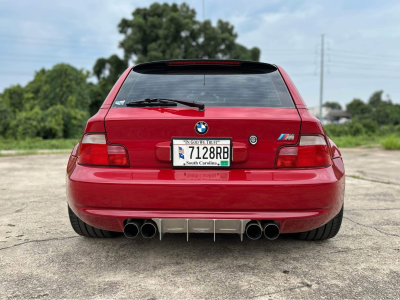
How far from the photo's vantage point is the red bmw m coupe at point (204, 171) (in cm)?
220

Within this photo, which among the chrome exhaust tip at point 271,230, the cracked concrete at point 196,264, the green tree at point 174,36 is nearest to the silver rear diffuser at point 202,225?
the chrome exhaust tip at point 271,230

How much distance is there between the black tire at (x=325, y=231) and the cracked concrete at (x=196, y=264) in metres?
0.05

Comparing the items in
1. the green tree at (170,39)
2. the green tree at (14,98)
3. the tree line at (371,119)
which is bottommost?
the tree line at (371,119)

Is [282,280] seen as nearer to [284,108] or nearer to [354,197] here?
[284,108]

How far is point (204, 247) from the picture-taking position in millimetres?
2785

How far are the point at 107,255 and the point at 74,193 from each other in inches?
23.1

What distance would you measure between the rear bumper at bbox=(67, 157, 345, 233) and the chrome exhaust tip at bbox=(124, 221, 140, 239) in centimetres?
5

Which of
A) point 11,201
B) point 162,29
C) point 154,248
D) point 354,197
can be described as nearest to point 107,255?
point 154,248

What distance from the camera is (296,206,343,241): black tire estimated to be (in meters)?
2.77

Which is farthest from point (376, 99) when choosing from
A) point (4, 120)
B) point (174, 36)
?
point (4, 120)

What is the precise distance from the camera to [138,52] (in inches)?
1510

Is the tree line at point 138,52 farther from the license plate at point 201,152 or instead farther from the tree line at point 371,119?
the license plate at point 201,152

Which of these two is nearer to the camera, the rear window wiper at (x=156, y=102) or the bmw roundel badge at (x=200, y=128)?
the bmw roundel badge at (x=200, y=128)

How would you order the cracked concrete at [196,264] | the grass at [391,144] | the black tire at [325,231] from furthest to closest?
the grass at [391,144], the black tire at [325,231], the cracked concrete at [196,264]
